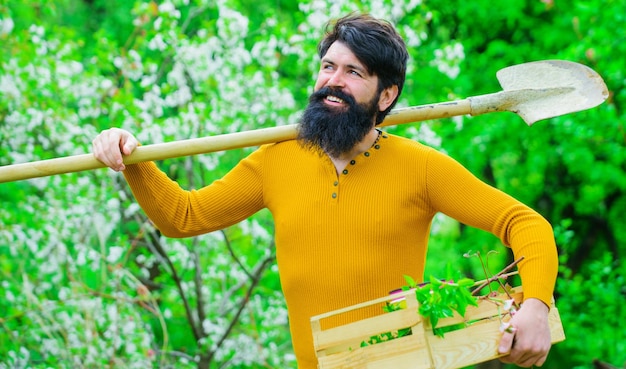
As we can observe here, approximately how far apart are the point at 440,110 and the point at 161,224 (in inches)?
38.9

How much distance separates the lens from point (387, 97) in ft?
9.30

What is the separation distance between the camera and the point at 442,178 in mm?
2646

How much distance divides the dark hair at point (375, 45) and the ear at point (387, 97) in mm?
14

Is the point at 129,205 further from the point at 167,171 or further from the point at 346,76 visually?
the point at 346,76

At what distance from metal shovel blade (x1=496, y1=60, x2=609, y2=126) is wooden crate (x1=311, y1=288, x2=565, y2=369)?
93 centimetres

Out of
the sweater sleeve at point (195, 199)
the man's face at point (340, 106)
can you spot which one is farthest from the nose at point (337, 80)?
the sweater sleeve at point (195, 199)

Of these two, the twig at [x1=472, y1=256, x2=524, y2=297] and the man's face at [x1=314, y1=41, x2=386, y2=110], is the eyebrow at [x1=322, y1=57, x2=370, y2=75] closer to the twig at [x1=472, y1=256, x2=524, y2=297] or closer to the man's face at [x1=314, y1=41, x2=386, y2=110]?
the man's face at [x1=314, y1=41, x2=386, y2=110]

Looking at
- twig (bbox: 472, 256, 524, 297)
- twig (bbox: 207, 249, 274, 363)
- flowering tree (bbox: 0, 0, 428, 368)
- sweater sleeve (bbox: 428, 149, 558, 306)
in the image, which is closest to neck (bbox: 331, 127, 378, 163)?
sweater sleeve (bbox: 428, 149, 558, 306)

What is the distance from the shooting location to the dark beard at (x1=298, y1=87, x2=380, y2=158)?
271cm

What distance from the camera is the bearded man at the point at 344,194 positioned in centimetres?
262

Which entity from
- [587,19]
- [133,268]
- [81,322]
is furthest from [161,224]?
[587,19]

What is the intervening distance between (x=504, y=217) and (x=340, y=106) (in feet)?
2.07

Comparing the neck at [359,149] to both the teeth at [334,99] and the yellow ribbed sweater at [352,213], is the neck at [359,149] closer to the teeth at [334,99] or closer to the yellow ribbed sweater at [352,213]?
the yellow ribbed sweater at [352,213]

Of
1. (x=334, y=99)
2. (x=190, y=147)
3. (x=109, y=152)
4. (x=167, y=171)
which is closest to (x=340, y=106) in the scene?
(x=334, y=99)
